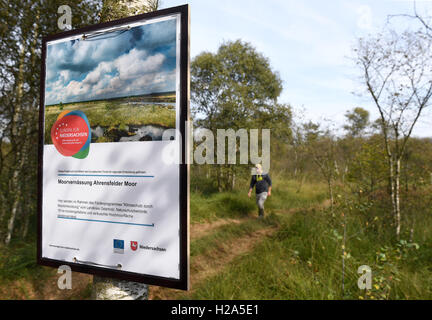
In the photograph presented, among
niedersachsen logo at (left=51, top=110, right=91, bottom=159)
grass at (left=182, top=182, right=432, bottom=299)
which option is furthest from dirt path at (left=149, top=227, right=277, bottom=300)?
niedersachsen logo at (left=51, top=110, right=91, bottom=159)

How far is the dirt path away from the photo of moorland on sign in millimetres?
2615

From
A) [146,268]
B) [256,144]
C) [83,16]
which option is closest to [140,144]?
[146,268]

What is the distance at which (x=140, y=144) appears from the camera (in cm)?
126

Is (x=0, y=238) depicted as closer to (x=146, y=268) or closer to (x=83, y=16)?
(x=83, y=16)

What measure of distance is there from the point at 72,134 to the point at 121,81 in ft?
1.53

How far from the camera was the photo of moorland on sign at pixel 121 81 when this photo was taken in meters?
1.24

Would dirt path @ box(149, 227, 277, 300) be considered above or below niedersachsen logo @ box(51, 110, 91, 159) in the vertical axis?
below

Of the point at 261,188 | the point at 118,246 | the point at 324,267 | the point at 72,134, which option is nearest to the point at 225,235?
the point at 324,267

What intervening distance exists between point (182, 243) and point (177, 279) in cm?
18

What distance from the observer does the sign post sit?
1.21 meters

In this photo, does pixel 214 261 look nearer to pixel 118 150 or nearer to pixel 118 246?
pixel 118 246

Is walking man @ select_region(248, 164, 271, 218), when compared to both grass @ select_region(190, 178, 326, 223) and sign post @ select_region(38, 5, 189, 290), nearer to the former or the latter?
grass @ select_region(190, 178, 326, 223)

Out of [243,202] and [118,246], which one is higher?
[118,246]

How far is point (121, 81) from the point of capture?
1.32 m
